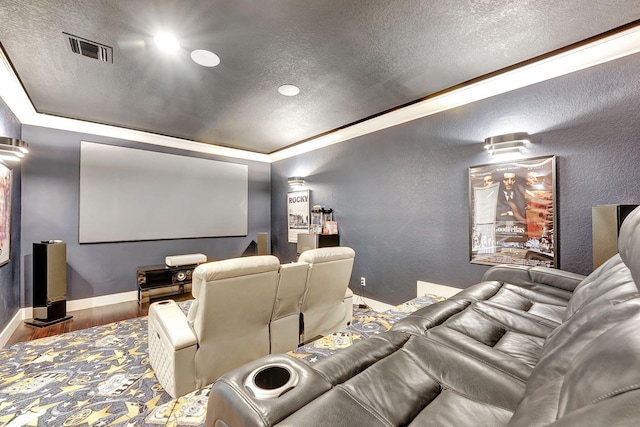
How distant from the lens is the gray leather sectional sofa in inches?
16.4

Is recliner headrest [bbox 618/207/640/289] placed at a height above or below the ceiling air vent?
below

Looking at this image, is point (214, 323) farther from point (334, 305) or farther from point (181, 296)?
point (181, 296)

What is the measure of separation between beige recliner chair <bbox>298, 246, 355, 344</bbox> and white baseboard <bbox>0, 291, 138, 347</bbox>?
3258 millimetres

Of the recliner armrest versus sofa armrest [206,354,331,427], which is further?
the recliner armrest

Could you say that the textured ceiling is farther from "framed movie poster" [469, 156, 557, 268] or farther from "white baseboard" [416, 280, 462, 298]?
"white baseboard" [416, 280, 462, 298]

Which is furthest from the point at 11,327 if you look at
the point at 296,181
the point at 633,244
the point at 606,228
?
the point at 606,228

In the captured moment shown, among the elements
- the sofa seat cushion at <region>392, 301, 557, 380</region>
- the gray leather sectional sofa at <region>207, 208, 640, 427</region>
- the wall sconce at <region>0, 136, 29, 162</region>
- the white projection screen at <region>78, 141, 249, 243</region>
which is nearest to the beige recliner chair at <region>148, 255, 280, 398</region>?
the gray leather sectional sofa at <region>207, 208, 640, 427</region>

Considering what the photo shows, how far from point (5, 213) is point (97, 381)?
228 cm

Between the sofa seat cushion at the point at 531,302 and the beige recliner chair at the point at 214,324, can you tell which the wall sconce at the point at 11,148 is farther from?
the sofa seat cushion at the point at 531,302

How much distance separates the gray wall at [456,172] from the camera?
2.05 metres

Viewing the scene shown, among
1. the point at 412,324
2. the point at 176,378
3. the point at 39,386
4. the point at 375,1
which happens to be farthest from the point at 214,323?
the point at 375,1

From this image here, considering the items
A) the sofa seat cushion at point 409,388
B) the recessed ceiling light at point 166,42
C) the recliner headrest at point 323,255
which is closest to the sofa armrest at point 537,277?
the recliner headrest at point 323,255

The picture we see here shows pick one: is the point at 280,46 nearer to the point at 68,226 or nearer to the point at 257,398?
the point at 257,398

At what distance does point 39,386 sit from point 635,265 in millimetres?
3634
